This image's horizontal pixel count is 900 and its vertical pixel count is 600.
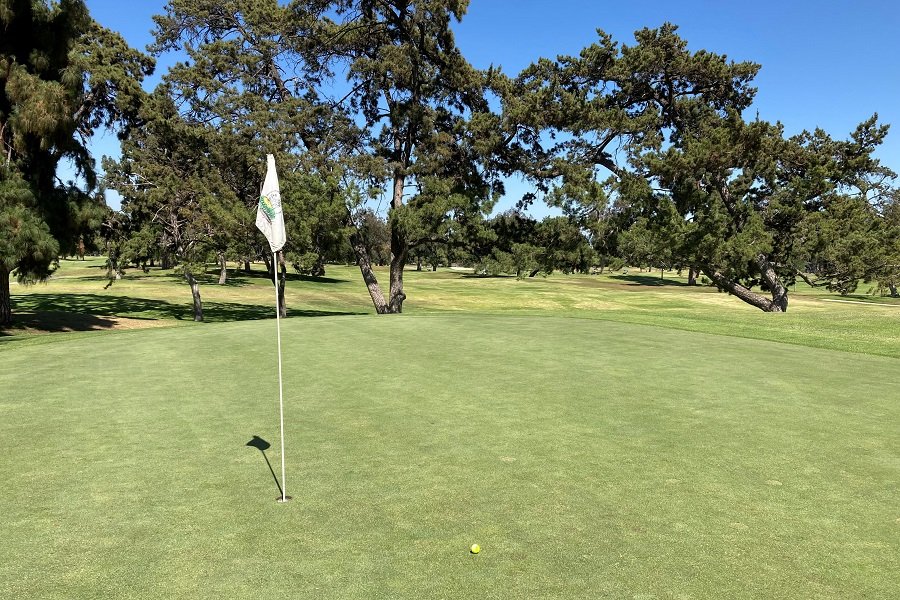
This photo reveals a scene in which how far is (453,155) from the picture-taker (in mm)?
28859

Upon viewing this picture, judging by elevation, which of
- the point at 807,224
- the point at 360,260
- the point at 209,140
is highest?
the point at 209,140

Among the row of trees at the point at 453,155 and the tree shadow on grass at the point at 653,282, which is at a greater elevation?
the row of trees at the point at 453,155

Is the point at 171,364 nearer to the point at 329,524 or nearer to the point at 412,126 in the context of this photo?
the point at 329,524

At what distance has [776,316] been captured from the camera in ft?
72.3

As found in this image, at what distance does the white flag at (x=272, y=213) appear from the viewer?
19.2 feet

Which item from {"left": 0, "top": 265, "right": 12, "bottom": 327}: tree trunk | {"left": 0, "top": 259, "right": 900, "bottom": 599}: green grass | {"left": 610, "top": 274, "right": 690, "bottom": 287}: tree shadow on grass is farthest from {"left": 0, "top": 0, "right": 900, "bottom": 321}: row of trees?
{"left": 610, "top": 274, "right": 690, "bottom": 287}: tree shadow on grass

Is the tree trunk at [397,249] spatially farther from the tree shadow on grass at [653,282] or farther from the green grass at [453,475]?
the tree shadow on grass at [653,282]

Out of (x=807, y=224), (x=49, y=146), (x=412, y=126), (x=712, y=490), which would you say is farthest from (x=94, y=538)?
(x=807, y=224)

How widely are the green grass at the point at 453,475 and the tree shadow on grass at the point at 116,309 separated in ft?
52.8

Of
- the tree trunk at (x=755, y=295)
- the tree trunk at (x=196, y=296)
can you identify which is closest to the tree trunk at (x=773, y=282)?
the tree trunk at (x=755, y=295)

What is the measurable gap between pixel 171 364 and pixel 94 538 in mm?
7653

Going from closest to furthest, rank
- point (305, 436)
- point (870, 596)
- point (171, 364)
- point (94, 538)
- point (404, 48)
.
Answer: point (870, 596) < point (94, 538) < point (305, 436) < point (171, 364) < point (404, 48)

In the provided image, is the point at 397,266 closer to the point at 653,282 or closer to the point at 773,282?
the point at 773,282

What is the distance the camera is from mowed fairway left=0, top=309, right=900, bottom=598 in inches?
154
